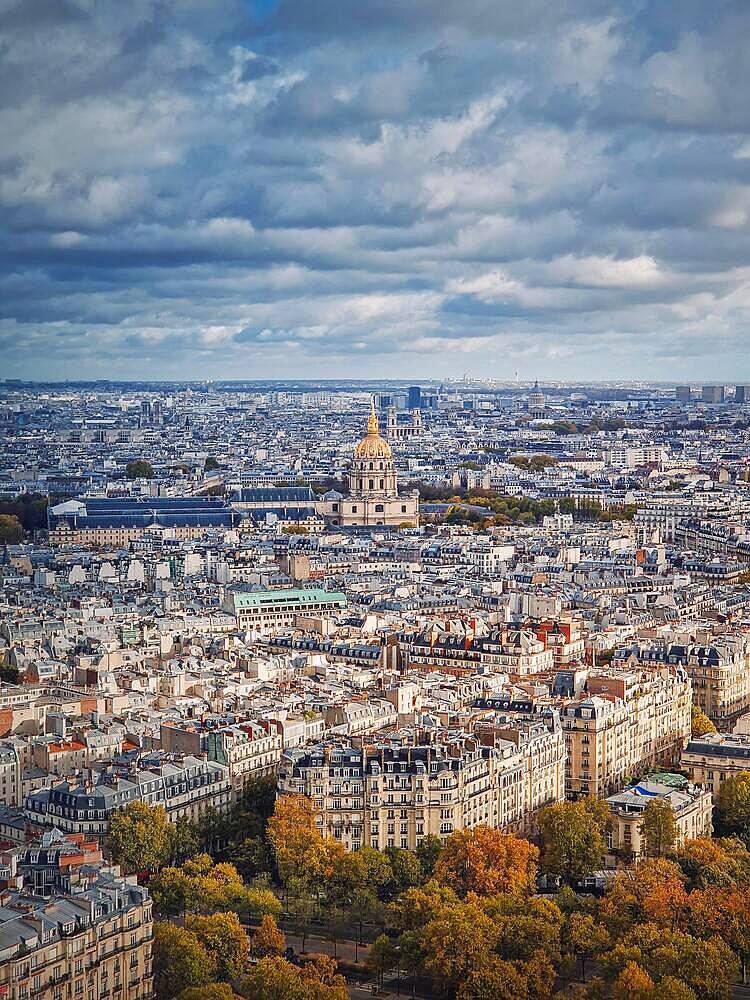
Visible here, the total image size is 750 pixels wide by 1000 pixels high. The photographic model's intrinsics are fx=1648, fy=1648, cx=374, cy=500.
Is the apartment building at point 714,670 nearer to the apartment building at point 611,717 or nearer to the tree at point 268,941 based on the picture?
the apartment building at point 611,717

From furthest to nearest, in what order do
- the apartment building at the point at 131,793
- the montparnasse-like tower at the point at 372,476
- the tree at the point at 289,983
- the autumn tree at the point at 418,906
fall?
the montparnasse-like tower at the point at 372,476 → the apartment building at the point at 131,793 → the autumn tree at the point at 418,906 → the tree at the point at 289,983

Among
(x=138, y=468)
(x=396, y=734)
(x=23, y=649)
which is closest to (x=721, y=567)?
(x=23, y=649)

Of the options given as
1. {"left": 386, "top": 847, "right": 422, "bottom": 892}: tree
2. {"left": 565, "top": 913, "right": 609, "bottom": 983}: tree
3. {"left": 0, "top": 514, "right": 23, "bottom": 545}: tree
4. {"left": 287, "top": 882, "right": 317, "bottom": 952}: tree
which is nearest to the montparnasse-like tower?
{"left": 0, "top": 514, "right": 23, "bottom": 545}: tree

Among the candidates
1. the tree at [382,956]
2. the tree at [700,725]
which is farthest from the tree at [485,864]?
the tree at [700,725]

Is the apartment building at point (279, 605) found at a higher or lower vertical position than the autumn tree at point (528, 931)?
higher

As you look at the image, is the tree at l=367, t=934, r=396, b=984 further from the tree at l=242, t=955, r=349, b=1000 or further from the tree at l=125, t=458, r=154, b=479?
the tree at l=125, t=458, r=154, b=479

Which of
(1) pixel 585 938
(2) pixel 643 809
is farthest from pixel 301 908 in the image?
(2) pixel 643 809

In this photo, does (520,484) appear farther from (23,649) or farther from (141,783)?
(141,783)
